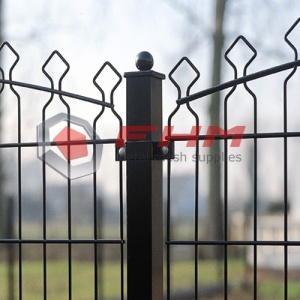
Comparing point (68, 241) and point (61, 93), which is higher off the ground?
point (61, 93)

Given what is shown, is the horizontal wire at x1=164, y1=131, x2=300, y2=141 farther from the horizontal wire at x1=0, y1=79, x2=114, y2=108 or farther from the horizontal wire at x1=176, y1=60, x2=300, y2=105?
the horizontal wire at x1=0, y1=79, x2=114, y2=108

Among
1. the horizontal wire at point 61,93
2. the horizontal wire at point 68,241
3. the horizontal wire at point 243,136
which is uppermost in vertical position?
the horizontal wire at point 61,93

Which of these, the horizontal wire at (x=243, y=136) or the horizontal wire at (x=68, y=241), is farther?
the horizontal wire at (x=68, y=241)

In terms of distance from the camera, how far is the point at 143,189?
1.88 m

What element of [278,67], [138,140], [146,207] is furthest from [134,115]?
[278,67]

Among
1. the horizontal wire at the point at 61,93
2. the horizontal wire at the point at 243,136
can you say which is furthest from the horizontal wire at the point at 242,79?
the horizontal wire at the point at 61,93

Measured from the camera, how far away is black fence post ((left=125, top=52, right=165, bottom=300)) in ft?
6.14

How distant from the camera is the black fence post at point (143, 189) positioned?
1872 millimetres

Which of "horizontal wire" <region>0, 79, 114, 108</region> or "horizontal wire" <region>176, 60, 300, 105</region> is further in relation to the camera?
"horizontal wire" <region>0, 79, 114, 108</region>

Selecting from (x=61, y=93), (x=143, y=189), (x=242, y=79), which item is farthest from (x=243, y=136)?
(x=61, y=93)

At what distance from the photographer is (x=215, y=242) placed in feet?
6.23

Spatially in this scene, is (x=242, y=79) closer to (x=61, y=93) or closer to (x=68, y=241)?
(x=61, y=93)

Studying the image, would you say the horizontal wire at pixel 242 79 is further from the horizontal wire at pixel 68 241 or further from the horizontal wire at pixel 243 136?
the horizontal wire at pixel 68 241

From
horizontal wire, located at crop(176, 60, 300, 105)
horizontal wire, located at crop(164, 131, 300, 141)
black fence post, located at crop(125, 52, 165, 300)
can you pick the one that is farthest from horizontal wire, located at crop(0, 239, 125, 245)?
horizontal wire, located at crop(176, 60, 300, 105)
